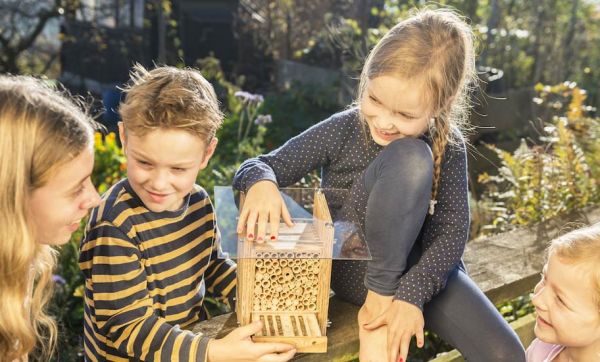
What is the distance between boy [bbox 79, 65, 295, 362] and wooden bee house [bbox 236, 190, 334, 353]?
2.9 inches

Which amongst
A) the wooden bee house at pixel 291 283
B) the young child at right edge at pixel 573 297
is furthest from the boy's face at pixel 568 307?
the wooden bee house at pixel 291 283

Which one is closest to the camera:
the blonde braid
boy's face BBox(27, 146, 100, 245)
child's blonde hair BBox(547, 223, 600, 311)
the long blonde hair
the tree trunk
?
the long blonde hair

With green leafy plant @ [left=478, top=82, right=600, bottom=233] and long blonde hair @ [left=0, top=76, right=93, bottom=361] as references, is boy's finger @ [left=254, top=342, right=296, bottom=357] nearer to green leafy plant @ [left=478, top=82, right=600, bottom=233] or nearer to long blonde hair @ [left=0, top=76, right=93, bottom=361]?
long blonde hair @ [left=0, top=76, right=93, bottom=361]

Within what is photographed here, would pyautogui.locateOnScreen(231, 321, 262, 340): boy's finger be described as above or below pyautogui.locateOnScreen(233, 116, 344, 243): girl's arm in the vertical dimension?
below

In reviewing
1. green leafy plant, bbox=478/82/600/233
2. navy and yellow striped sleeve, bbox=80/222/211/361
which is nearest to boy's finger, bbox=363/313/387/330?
navy and yellow striped sleeve, bbox=80/222/211/361

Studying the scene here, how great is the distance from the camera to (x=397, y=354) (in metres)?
2.07

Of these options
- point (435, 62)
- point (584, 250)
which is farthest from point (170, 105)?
point (584, 250)

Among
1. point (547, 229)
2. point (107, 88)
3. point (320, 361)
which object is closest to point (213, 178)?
point (547, 229)

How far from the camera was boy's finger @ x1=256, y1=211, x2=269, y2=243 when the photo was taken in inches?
77.0

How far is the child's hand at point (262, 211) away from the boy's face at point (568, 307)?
2.28ft

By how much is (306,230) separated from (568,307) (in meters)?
0.69

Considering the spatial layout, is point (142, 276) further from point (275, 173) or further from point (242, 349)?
point (275, 173)

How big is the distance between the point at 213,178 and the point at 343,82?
6.97 ft

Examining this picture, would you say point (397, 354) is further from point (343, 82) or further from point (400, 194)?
point (343, 82)
